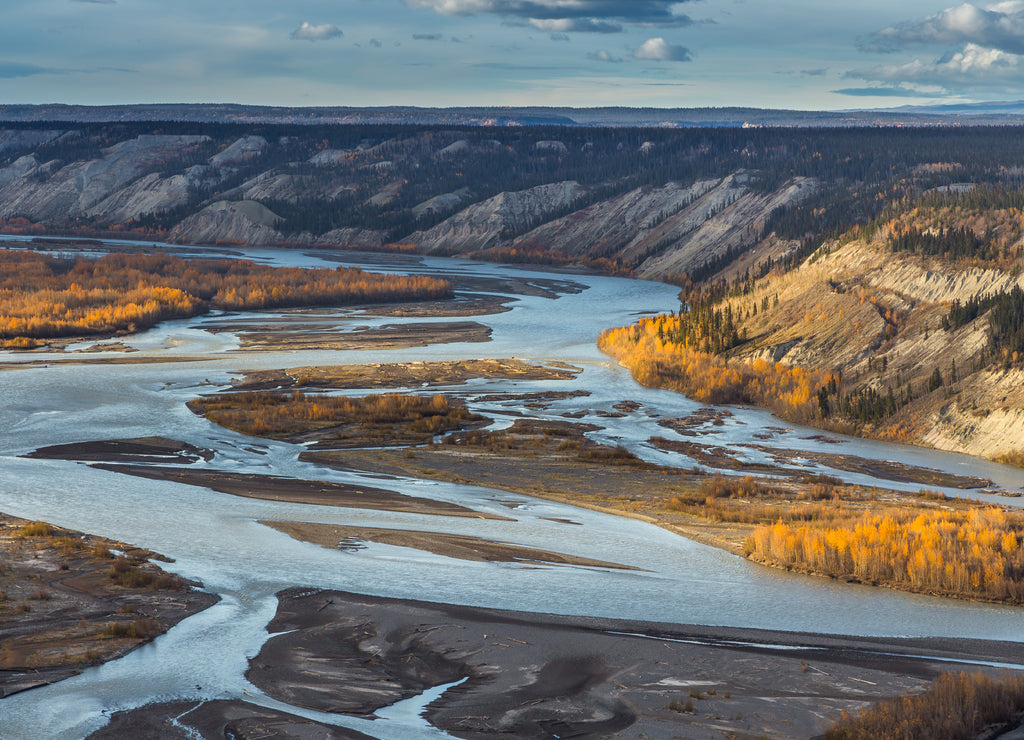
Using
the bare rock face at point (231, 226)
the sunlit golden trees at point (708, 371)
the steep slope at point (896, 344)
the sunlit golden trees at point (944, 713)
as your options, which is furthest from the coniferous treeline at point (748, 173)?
the sunlit golden trees at point (944, 713)

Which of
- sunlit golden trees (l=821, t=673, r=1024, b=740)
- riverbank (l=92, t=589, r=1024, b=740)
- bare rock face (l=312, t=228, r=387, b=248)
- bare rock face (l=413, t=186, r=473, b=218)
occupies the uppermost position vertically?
bare rock face (l=413, t=186, r=473, b=218)

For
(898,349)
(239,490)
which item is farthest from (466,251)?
(239,490)

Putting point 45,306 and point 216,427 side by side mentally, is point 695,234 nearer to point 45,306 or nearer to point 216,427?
point 45,306

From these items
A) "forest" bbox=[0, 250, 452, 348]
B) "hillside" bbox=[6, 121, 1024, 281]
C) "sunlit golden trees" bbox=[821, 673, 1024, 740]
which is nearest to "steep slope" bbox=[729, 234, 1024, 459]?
"sunlit golden trees" bbox=[821, 673, 1024, 740]

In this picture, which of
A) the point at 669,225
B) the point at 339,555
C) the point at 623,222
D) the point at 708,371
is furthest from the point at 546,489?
the point at 623,222

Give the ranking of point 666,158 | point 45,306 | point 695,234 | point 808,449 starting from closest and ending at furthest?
point 808,449 < point 45,306 < point 695,234 < point 666,158

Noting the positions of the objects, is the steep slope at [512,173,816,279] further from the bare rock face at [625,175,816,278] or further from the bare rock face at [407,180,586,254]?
the bare rock face at [407,180,586,254]
